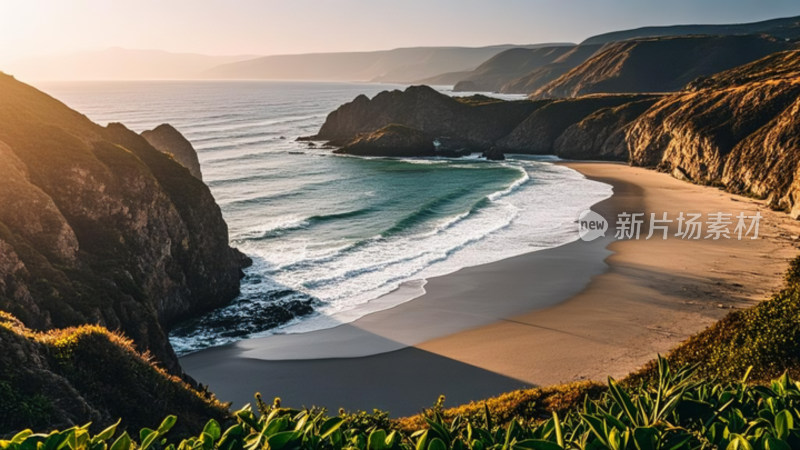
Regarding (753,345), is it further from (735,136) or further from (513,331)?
(735,136)

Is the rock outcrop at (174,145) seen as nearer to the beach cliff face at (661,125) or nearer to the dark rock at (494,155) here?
the beach cliff face at (661,125)

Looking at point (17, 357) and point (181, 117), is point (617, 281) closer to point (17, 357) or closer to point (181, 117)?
point (17, 357)

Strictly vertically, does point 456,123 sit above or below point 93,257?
above

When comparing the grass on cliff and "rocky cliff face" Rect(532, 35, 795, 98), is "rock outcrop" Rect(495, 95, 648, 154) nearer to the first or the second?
"rocky cliff face" Rect(532, 35, 795, 98)

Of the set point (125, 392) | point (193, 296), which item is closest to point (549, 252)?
point (193, 296)

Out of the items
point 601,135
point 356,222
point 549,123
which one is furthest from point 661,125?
point 356,222

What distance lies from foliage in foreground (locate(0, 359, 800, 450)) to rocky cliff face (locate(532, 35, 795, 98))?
186 metres

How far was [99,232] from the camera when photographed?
21797 millimetres

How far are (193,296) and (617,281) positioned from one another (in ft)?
78.6

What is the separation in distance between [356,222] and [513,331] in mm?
24675

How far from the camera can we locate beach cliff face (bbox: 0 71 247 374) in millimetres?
17062

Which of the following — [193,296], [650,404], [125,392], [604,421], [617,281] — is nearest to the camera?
[604,421]

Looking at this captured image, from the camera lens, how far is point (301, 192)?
5912 centimetres

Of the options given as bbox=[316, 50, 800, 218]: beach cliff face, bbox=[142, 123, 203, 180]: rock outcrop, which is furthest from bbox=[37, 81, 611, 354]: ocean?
bbox=[316, 50, 800, 218]: beach cliff face
